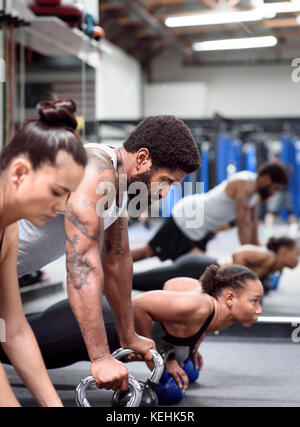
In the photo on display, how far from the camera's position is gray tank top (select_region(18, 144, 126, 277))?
2020 millimetres

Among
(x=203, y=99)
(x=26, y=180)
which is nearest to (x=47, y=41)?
(x=26, y=180)

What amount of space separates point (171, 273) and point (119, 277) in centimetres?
189

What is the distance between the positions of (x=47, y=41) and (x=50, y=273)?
73.9 inches

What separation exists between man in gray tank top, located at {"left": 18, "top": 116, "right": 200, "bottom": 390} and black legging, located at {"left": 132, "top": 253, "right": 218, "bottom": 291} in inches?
68.3

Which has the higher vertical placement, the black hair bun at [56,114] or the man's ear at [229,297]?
the black hair bun at [56,114]

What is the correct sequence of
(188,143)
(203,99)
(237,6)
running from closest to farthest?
1. (188,143)
2. (237,6)
3. (203,99)

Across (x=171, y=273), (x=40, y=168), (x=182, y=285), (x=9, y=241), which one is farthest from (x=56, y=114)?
(x=171, y=273)

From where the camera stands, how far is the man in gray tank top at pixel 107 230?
1.64 metres

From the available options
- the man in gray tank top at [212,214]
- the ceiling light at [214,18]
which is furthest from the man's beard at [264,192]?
the ceiling light at [214,18]

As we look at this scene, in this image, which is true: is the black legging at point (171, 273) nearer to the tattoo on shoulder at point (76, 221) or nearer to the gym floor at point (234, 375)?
the gym floor at point (234, 375)

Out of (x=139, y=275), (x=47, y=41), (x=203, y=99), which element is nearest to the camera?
(x=139, y=275)

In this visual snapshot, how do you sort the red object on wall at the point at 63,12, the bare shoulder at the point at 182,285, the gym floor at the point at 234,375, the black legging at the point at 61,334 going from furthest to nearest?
the red object on wall at the point at 63,12 → the bare shoulder at the point at 182,285 → the gym floor at the point at 234,375 → the black legging at the point at 61,334
